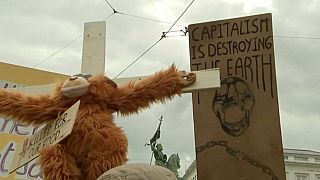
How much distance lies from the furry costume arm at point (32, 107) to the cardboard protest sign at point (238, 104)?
1.42 ft

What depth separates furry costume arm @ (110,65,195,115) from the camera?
152 centimetres

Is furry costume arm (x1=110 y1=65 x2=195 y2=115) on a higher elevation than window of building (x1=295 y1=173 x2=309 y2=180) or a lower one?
higher

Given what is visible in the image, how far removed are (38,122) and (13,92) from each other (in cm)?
13

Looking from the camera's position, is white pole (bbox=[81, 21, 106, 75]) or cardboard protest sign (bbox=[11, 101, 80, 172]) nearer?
cardboard protest sign (bbox=[11, 101, 80, 172])

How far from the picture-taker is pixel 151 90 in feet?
4.98

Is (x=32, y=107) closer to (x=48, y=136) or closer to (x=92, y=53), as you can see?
(x=48, y=136)

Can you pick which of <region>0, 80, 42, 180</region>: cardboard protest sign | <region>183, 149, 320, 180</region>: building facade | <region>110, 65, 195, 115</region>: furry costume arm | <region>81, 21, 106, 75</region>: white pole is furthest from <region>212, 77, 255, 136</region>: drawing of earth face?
<region>183, 149, 320, 180</region>: building facade

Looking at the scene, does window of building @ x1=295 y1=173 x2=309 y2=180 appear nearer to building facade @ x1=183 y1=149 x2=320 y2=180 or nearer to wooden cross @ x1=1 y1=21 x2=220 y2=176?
building facade @ x1=183 y1=149 x2=320 y2=180

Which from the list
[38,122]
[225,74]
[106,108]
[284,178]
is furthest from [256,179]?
[38,122]

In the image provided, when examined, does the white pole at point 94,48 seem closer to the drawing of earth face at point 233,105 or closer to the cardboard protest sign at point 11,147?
the drawing of earth face at point 233,105

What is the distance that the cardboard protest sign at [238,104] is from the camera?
5.08 feet

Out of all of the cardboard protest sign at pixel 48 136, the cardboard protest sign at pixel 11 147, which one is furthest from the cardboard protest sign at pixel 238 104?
the cardboard protest sign at pixel 11 147

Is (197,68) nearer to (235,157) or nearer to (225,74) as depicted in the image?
(225,74)

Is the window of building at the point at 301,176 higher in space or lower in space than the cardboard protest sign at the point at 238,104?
lower
